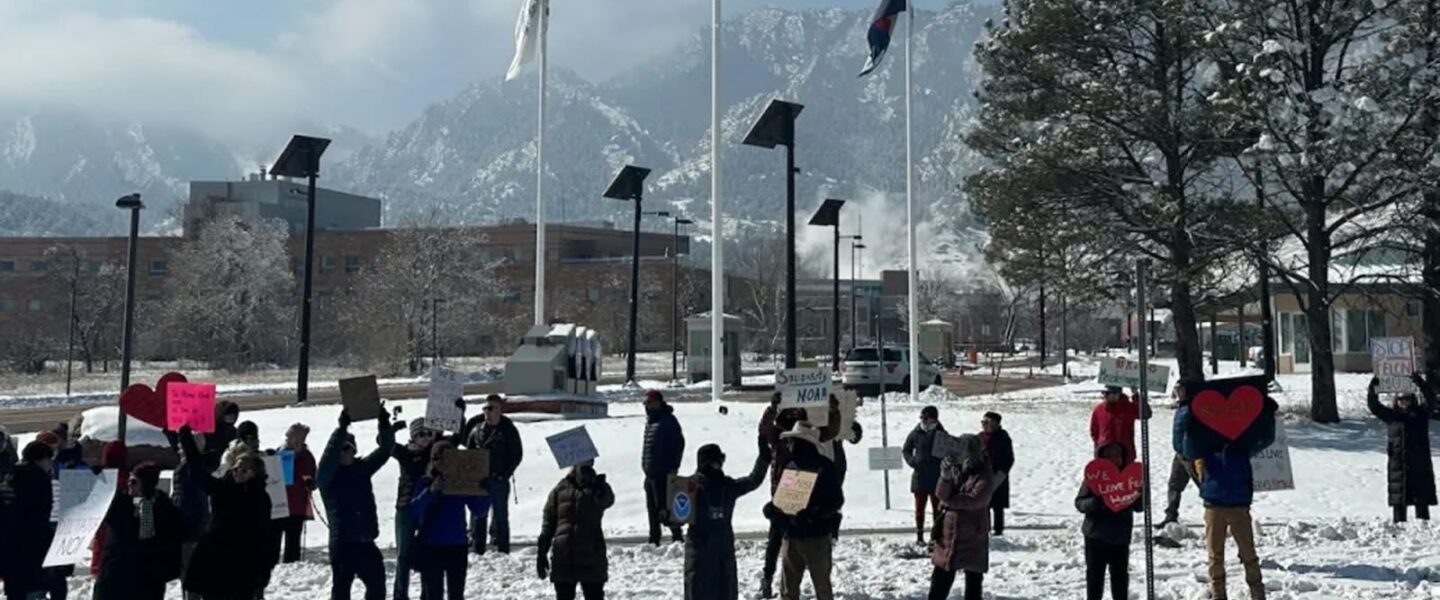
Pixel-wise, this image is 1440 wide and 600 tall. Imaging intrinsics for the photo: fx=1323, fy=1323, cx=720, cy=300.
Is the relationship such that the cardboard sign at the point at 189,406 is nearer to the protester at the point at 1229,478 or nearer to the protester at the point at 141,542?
the protester at the point at 141,542

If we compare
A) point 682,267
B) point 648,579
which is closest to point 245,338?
point 682,267

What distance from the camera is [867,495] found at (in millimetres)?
19000

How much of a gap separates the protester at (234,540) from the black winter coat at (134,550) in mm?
373

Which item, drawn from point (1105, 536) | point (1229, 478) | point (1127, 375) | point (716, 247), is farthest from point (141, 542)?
point (716, 247)

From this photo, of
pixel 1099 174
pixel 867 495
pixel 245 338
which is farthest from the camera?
pixel 245 338

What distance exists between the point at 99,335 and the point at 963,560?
82.2 meters

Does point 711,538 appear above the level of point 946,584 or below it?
above

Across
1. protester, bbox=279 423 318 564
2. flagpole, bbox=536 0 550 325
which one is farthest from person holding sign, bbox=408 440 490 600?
flagpole, bbox=536 0 550 325

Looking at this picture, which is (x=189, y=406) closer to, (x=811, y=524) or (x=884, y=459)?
(x=811, y=524)

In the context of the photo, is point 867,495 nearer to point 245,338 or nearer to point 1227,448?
point 1227,448

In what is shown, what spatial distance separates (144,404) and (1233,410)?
356 inches

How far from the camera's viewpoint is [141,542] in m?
8.75

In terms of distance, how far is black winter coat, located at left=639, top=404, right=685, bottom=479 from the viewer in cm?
1407

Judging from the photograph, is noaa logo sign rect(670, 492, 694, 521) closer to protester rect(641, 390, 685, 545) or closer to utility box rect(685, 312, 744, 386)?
protester rect(641, 390, 685, 545)
